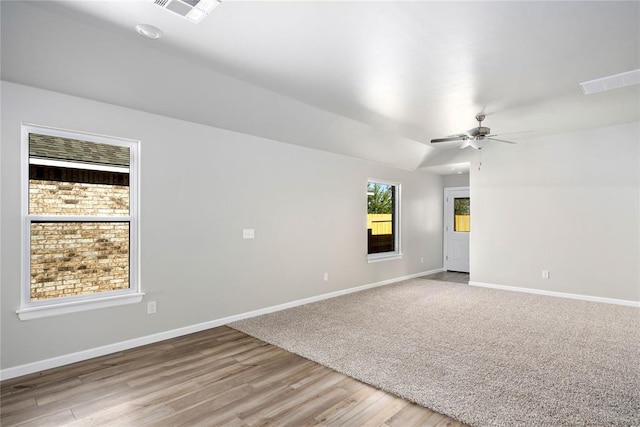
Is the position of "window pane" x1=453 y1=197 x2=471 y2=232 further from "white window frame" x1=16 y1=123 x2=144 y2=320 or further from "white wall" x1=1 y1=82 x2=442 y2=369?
"white window frame" x1=16 y1=123 x2=144 y2=320

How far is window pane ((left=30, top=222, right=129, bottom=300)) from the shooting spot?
9.86 ft

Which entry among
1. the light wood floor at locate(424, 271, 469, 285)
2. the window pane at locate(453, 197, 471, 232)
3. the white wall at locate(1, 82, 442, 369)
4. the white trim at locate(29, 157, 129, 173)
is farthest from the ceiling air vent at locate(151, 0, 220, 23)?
the window pane at locate(453, 197, 471, 232)

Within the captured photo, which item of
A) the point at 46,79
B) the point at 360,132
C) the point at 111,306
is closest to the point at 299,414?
the point at 111,306

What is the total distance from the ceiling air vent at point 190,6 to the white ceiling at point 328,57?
71mm

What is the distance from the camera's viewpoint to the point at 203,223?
4.00 meters

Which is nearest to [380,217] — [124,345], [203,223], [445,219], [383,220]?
[383,220]

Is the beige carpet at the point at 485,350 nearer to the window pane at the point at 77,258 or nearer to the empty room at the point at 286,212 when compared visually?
the empty room at the point at 286,212

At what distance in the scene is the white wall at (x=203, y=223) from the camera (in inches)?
113

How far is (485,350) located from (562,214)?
3.51m

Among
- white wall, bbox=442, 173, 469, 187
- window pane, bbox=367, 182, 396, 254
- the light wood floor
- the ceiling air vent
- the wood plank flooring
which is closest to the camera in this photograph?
the ceiling air vent

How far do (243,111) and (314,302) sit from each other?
2981mm

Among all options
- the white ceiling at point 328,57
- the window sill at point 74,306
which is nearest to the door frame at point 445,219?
the white ceiling at point 328,57

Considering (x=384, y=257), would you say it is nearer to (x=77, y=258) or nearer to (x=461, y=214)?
(x=461, y=214)

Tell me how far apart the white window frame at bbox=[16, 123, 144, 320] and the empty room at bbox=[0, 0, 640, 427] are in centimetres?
2
